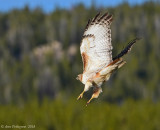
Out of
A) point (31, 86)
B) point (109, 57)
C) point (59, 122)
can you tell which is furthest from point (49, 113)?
point (31, 86)

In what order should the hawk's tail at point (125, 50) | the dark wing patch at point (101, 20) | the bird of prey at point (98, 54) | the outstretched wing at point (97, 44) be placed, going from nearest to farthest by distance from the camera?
the bird of prey at point (98, 54), the outstretched wing at point (97, 44), the hawk's tail at point (125, 50), the dark wing patch at point (101, 20)

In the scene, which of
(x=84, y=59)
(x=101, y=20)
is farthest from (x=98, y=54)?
(x=101, y=20)

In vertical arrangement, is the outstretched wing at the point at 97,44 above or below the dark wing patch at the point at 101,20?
below

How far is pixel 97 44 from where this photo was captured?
23.8 feet

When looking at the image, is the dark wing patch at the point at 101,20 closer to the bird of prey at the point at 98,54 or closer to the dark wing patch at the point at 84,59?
the bird of prey at the point at 98,54

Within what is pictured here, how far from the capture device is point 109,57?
6668mm

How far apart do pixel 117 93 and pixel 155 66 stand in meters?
32.3

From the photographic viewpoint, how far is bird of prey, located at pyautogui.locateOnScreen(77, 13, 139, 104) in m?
6.55

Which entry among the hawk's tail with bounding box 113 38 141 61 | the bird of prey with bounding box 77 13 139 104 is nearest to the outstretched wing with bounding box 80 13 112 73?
the bird of prey with bounding box 77 13 139 104

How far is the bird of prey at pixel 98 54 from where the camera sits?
6.55 meters

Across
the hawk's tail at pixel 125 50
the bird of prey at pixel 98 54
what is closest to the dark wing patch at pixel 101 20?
the bird of prey at pixel 98 54

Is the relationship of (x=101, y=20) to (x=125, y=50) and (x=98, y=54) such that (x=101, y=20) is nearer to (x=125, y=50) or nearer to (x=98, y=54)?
(x=125, y=50)

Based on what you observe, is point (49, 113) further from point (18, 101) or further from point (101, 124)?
point (18, 101)

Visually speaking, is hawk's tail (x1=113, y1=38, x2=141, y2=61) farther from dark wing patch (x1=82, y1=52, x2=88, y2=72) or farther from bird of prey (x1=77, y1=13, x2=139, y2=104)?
dark wing patch (x1=82, y1=52, x2=88, y2=72)
